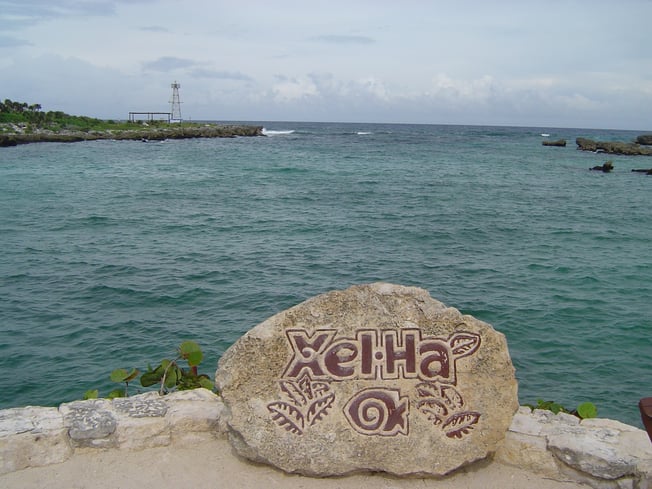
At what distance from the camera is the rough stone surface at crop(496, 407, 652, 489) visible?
4938 millimetres

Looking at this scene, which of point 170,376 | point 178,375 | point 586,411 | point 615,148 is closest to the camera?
point 586,411

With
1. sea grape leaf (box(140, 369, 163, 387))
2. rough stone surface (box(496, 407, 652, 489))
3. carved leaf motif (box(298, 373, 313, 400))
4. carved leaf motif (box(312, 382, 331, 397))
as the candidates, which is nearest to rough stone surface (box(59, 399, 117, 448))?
sea grape leaf (box(140, 369, 163, 387))

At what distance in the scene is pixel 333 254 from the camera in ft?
57.9

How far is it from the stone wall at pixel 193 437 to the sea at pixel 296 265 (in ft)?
13.7

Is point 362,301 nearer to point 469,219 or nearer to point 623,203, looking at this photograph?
point 469,219

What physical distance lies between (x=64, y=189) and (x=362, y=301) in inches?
1110

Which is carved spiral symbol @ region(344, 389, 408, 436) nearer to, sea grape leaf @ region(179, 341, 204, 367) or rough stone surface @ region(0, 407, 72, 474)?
sea grape leaf @ region(179, 341, 204, 367)

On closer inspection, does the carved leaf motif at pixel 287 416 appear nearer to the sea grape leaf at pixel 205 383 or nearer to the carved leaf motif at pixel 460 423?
the carved leaf motif at pixel 460 423

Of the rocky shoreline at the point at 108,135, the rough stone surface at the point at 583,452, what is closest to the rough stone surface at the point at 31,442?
the rough stone surface at the point at 583,452

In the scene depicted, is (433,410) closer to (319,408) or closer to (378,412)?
(378,412)

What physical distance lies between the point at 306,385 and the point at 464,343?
4.55ft

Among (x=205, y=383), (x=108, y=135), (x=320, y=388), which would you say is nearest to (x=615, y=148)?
(x=108, y=135)

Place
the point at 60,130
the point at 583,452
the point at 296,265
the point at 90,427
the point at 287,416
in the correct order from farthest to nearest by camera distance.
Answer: the point at 60,130 → the point at 296,265 → the point at 90,427 → the point at 287,416 → the point at 583,452

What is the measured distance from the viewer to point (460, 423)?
517cm
